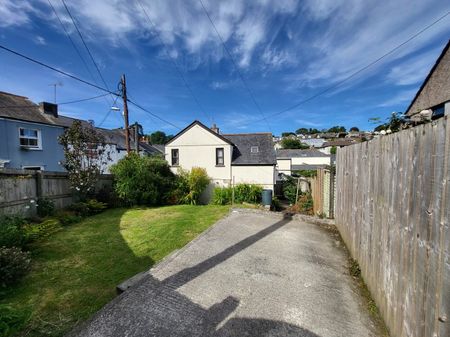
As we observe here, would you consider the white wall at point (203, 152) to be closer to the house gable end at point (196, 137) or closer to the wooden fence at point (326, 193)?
the house gable end at point (196, 137)

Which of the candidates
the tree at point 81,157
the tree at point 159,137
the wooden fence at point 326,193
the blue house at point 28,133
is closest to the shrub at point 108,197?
the tree at point 81,157

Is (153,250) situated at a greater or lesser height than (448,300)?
lesser

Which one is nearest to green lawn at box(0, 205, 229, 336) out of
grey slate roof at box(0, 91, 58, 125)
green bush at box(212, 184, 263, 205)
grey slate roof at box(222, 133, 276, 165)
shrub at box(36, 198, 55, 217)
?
shrub at box(36, 198, 55, 217)

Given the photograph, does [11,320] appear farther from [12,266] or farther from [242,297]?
[242,297]

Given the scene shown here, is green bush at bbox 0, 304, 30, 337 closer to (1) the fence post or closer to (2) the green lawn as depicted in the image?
(2) the green lawn

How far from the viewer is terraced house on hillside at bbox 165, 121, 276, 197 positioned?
16.2m

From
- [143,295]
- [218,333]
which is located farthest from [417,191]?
[143,295]

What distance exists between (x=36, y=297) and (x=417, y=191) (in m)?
5.02

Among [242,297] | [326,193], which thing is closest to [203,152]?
[326,193]

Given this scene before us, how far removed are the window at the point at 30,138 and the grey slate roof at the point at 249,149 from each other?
44.3 feet

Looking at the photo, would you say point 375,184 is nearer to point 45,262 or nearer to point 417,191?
point 417,191

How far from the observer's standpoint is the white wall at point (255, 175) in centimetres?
1602

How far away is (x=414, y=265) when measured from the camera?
74.5 inches

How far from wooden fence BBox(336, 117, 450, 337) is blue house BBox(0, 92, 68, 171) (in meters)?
17.2
